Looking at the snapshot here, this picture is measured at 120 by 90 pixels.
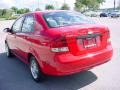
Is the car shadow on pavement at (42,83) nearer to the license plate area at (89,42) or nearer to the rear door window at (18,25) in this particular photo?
the license plate area at (89,42)

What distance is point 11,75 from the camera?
6.27 meters

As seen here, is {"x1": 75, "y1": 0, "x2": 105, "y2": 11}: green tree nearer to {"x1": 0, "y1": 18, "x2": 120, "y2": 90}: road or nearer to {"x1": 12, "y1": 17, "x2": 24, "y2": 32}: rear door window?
{"x1": 12, "y1": 17, "x2": 24, "y2": 32}: rear door window

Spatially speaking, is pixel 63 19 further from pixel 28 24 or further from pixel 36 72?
pixel 36 72

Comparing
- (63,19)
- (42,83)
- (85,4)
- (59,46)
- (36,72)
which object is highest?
(85,4)

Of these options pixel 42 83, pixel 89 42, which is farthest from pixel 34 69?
pixel 89 42

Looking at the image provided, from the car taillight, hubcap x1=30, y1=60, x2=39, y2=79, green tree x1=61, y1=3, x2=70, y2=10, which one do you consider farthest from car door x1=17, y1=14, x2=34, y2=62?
green tree x1=61, y1=3, x2=70, y2=10

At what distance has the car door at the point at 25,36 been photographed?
5715 mm

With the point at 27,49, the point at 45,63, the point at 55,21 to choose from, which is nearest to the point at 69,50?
the point at 45,63

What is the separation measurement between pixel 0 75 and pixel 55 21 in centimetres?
219

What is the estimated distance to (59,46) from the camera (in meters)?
4.63

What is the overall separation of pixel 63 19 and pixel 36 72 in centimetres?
139

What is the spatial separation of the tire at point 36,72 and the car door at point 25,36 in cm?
35

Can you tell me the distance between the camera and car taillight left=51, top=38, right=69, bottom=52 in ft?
15.2

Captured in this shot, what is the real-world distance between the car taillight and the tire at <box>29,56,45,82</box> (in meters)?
0.89
